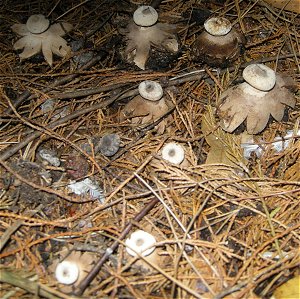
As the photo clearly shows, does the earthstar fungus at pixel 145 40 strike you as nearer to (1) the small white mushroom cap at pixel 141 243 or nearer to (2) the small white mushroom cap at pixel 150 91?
(2) the small white mushroom cap at pixel 150 91

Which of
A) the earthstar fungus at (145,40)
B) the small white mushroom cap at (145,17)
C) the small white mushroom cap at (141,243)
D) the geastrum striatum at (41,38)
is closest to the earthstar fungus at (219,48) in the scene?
the earthstar fungus at (145,40)

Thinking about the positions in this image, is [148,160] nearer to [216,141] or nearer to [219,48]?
[216,141]

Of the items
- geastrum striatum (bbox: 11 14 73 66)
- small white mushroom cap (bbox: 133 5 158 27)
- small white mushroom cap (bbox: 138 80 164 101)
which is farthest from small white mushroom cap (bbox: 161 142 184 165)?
geastrum striatum (bbox: 11 14 73 66)

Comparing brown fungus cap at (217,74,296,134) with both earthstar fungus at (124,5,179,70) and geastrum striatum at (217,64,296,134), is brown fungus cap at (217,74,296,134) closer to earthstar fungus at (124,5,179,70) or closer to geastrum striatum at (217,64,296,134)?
geastrum striatum at (217,64,296,134)

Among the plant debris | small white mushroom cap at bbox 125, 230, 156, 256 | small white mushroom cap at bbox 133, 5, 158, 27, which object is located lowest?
small white mushroom cap at bbox 125, 230, 156, 256

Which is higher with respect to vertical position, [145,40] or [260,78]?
[145,40]

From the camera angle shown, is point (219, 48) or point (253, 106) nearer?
point (253, 106)

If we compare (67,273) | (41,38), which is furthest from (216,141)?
(41,38)
